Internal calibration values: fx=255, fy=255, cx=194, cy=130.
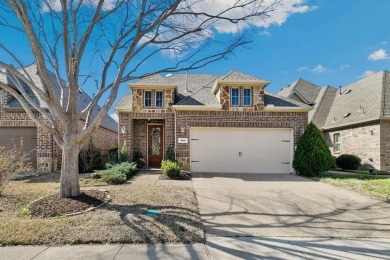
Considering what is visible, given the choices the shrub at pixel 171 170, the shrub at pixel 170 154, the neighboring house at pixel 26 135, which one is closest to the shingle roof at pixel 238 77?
the shrub at pixel 170 154

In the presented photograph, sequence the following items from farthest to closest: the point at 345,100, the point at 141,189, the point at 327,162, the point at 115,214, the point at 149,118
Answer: the point at 345,100, the point at 149,118, the point at 327,162, the point at 141,189, the point at 115,214

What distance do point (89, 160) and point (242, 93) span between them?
28.8 ft

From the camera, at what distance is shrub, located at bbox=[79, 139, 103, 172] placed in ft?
43.4

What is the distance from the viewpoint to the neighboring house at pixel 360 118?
13.7 m

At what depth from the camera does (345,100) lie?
719 inches

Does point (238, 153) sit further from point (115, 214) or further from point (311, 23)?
point (115, 214)

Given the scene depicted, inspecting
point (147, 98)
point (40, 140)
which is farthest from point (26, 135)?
point (147, 98)

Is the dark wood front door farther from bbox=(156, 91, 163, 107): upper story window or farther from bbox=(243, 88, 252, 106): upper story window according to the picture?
bbox=(243, 88, 252, 106): upper story window

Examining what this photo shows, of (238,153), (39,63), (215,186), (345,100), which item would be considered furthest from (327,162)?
(39,63)

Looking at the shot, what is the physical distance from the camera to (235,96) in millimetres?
13062

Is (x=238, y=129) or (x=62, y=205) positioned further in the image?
(x=238, y=129)

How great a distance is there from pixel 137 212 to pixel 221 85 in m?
8.79

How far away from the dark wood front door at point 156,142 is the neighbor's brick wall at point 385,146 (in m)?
12.0

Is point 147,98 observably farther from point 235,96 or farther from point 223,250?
point 223,250
